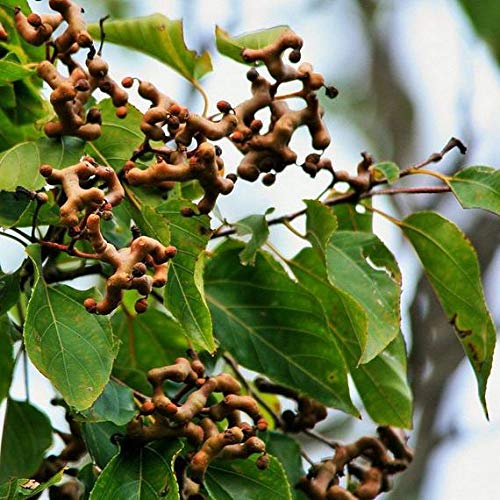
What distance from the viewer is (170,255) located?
3.30ft

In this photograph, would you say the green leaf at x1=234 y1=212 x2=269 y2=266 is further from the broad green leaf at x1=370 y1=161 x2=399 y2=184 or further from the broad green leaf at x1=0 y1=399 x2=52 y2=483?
the broad green leaf at x1=0 y1=399 x2=52 y2=483

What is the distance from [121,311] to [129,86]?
43 cm

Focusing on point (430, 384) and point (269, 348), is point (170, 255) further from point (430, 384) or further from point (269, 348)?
point (430, 384)

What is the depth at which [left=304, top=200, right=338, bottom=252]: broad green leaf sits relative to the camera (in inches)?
50.9

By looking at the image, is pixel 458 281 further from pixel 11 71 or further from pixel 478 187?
pixel 11 71

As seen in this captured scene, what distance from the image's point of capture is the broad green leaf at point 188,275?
3.71 ft

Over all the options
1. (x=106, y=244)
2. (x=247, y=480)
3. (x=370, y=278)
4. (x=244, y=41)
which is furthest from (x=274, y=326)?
(x=106, y=244)

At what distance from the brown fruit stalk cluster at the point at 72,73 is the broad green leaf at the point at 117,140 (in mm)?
32

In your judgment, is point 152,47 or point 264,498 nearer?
point 264,498

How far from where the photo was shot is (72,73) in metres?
1.16

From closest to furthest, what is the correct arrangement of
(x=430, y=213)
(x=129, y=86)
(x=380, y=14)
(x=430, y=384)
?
(x=129, y=86)
(x=430, y=213)
(x=430, y=384)
(x=380, y=14)

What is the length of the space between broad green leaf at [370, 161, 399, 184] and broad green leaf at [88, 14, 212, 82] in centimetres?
25

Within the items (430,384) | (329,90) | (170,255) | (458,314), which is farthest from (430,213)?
(430,384)

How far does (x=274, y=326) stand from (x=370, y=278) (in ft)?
0.42
